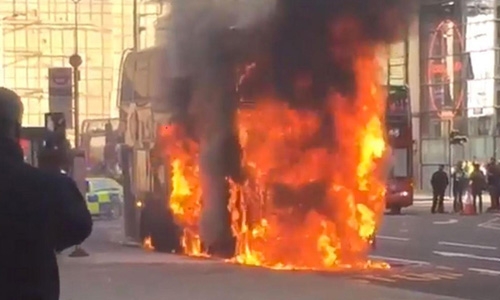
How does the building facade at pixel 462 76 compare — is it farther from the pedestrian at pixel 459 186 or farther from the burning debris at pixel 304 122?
the burning debris at pixel 304 122

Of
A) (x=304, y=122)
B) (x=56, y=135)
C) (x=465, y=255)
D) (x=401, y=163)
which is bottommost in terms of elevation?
(x=465, y=255)

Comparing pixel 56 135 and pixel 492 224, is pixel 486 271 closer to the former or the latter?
pixel 56 135

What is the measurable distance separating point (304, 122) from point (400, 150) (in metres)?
18.0

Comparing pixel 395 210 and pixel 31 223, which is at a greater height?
pixel 31 223

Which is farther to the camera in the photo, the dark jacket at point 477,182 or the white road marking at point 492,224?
the dark jacket at point 477,182

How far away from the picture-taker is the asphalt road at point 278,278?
13961 mm

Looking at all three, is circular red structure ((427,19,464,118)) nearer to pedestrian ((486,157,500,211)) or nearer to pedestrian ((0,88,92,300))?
pedestrian ((486,157,500,211))

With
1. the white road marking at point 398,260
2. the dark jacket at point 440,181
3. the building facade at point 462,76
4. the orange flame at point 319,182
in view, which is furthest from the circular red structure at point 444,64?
the orange flame at point 319,182

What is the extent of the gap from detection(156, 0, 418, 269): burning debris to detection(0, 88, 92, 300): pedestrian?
1295 cm

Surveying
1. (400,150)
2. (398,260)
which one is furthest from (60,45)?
(398,260)

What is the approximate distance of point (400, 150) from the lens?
35188 millimetres

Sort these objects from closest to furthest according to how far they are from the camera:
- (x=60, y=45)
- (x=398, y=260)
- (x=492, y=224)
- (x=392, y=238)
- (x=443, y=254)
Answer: (x=398, y=260), (x=443, y=254), (x=392, y=238), (x=492, y=224), (x=60, y=45)

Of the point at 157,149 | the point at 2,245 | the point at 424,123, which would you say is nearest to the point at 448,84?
the point at 424,123

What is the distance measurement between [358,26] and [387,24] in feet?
1.40
